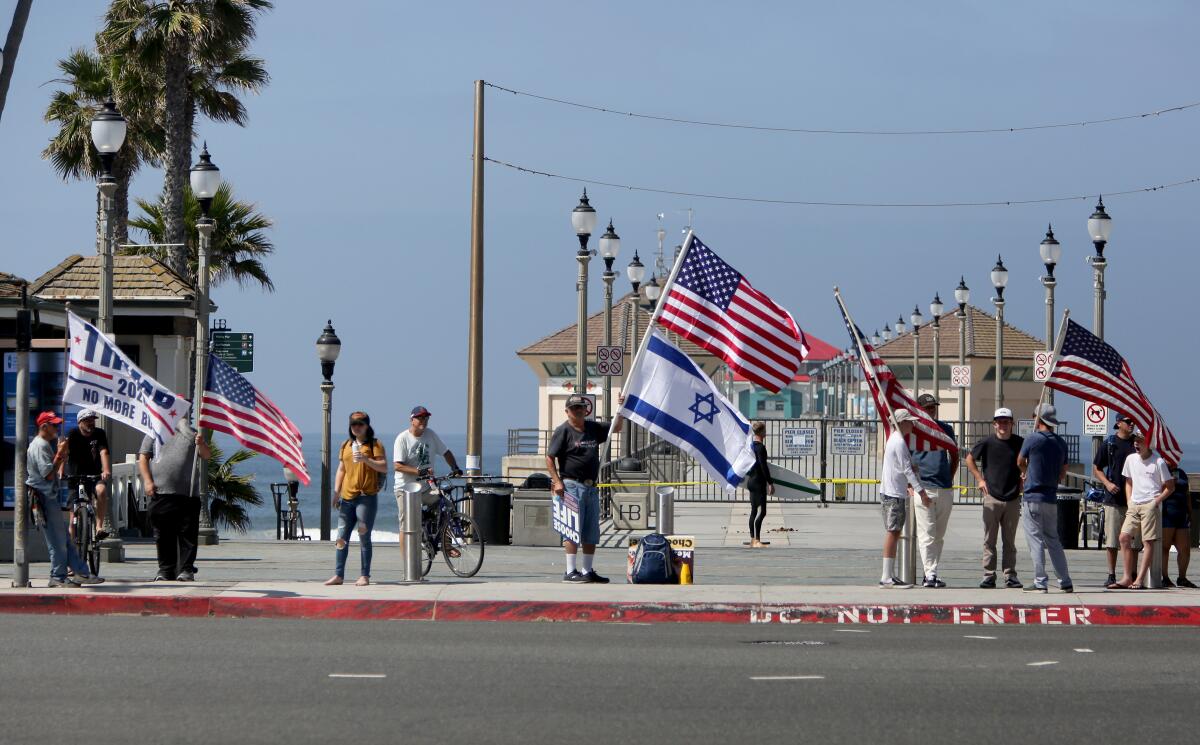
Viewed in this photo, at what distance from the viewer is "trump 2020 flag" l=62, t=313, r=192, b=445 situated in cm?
1608

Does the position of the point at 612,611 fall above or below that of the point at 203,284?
below

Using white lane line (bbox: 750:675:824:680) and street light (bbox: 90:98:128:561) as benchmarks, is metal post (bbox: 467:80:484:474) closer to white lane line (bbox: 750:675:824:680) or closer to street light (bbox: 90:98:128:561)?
street light (bbox: 90:98:128:561)

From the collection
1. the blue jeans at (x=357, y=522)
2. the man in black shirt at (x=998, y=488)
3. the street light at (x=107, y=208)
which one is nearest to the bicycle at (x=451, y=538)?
the blue jeans at (x=357, y=522)

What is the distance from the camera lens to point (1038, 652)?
40.3 feet

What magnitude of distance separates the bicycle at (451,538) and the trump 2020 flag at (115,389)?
2.76 m

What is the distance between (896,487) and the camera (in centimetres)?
1586

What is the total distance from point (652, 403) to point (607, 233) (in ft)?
55.2

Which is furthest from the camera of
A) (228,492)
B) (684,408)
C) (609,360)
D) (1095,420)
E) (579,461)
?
(609,360)

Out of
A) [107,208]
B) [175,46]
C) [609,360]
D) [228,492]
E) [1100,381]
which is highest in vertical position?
[175,46]

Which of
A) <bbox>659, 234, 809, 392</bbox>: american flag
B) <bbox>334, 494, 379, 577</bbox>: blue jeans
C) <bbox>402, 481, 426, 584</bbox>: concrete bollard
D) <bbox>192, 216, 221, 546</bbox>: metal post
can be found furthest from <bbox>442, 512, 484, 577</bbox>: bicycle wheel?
<bbox>192, 216, 221, 546</bbox>: metal post

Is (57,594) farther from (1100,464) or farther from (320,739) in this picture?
(1100,464)

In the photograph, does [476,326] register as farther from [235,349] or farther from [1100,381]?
[1100,381]

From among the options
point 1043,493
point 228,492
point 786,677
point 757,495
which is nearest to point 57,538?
point 786,677

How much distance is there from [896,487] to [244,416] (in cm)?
946
